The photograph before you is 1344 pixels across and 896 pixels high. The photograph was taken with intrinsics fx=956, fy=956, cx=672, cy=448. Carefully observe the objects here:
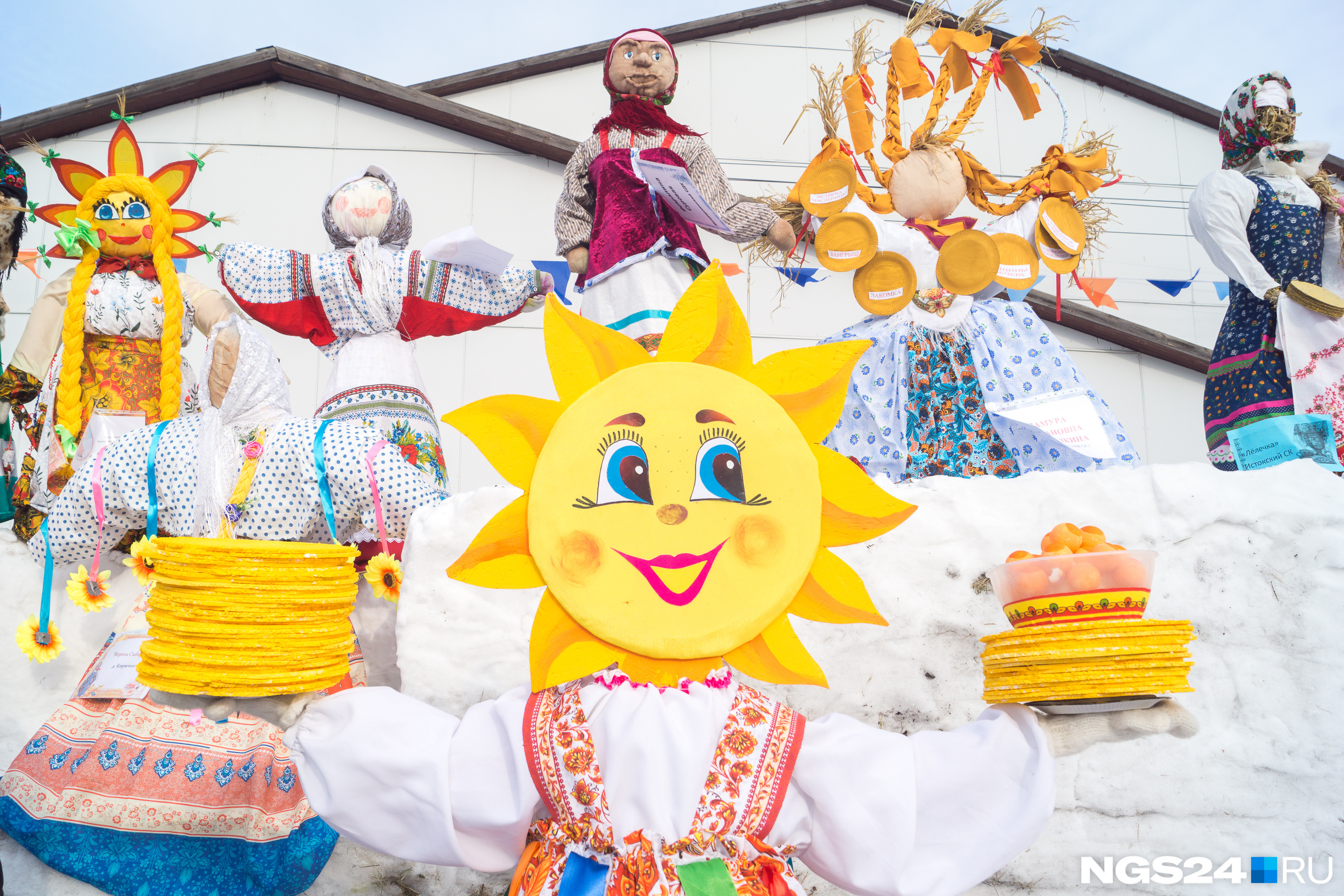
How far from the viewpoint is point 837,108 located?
2.81m

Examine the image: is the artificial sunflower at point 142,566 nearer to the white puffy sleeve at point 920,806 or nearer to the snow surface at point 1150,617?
the snow surface at point 1150,617

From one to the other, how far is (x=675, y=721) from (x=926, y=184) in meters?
1.98

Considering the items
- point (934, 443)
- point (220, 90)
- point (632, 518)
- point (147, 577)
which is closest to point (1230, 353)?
A: point (934, 443)

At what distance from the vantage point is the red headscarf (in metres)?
2.81

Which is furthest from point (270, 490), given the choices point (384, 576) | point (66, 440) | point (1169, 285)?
point (1169, 285)

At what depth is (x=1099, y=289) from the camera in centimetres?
482

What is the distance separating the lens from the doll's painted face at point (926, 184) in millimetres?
2785

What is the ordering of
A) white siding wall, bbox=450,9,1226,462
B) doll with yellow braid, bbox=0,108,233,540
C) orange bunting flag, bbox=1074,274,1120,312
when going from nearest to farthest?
doll with yellow braid, bbox=0,108,233,540, orange bunting flag, bbox=1074,274,1120,312, white siding wall, bbox=450,9,1226,462

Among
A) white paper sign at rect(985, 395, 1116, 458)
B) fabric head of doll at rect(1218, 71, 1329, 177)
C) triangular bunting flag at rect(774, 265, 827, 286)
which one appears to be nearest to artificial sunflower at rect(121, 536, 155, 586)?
white paper sign at rect(985, 395, 1116, 458)

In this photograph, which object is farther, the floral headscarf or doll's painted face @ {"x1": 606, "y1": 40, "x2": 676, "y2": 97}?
the floral headscarf

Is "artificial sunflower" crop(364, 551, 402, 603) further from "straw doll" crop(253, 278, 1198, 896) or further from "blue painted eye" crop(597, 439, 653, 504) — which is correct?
"blue painted eye" crop(597, 439, 653, 504)

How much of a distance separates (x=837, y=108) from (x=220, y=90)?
320 cm

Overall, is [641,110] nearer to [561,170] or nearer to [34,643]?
[561,170]

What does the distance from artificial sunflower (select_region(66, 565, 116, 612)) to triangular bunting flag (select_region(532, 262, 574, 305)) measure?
58.0 inches
